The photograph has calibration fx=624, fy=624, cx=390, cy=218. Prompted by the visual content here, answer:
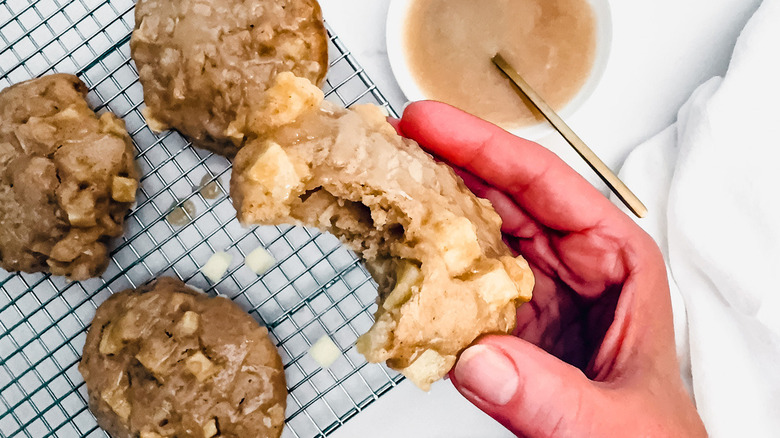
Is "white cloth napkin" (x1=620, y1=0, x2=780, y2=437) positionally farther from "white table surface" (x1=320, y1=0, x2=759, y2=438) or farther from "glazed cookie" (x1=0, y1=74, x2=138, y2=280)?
"glazed cookie" (x1=0, y1=74, x2=138, y2=280)

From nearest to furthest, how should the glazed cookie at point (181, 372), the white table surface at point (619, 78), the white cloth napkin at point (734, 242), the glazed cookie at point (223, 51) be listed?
the glazed cookie at point (223, 51) < the glazed cookie at point (181, 372) < the white cloth napkin at point (734, 242) < the white table surface at point (619, 78)

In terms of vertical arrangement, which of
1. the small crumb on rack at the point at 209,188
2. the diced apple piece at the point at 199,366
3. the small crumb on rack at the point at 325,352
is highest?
the small crumb on rack at the point at 209,188

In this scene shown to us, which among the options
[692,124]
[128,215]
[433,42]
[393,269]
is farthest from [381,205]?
[692,124]

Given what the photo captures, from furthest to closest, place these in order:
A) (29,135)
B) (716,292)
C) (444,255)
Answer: (716,292)
(29,135)
(444,255)

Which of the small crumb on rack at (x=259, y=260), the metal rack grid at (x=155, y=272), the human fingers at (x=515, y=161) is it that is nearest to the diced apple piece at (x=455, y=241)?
the human fingers at (x=515, y=161)

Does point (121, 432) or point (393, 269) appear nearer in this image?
point (393, 269)

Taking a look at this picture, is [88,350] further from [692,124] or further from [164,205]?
[692,124]

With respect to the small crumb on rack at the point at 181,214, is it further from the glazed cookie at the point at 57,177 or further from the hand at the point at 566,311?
the hand at the point at 566,311
